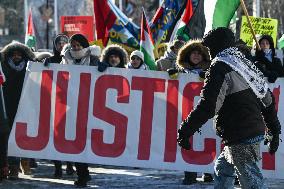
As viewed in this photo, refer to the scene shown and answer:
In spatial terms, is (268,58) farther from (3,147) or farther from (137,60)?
(3,147)

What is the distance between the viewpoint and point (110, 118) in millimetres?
8625

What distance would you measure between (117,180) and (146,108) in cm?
113

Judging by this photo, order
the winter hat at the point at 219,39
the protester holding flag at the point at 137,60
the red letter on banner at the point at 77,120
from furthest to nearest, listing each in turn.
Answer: the protester holding flag at the point at 137,60
the red letter on banner at the point at 77,120
the winter hat at the point at 219,39

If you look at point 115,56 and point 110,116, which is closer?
point 110,116

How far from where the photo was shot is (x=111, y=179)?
366 inches

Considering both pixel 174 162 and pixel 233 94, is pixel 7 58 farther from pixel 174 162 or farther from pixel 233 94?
pixel 233 94

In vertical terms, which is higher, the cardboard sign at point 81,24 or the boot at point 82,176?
the cardboard sign at point 81,24

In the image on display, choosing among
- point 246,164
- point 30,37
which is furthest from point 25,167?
point 30,37

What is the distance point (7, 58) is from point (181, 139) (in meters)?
4.33

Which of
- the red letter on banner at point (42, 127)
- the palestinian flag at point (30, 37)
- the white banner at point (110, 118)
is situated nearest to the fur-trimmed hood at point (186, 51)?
the white banner at point (110, 118)

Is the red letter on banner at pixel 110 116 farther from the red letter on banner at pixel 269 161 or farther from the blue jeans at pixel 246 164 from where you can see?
the blue jeans at pixel 246 164

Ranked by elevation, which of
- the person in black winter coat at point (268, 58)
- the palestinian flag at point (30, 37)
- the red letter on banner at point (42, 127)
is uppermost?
the palestinian flag at point (30, 37)

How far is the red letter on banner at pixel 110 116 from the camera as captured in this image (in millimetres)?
8594

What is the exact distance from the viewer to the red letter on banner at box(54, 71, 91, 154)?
28.5 ft
